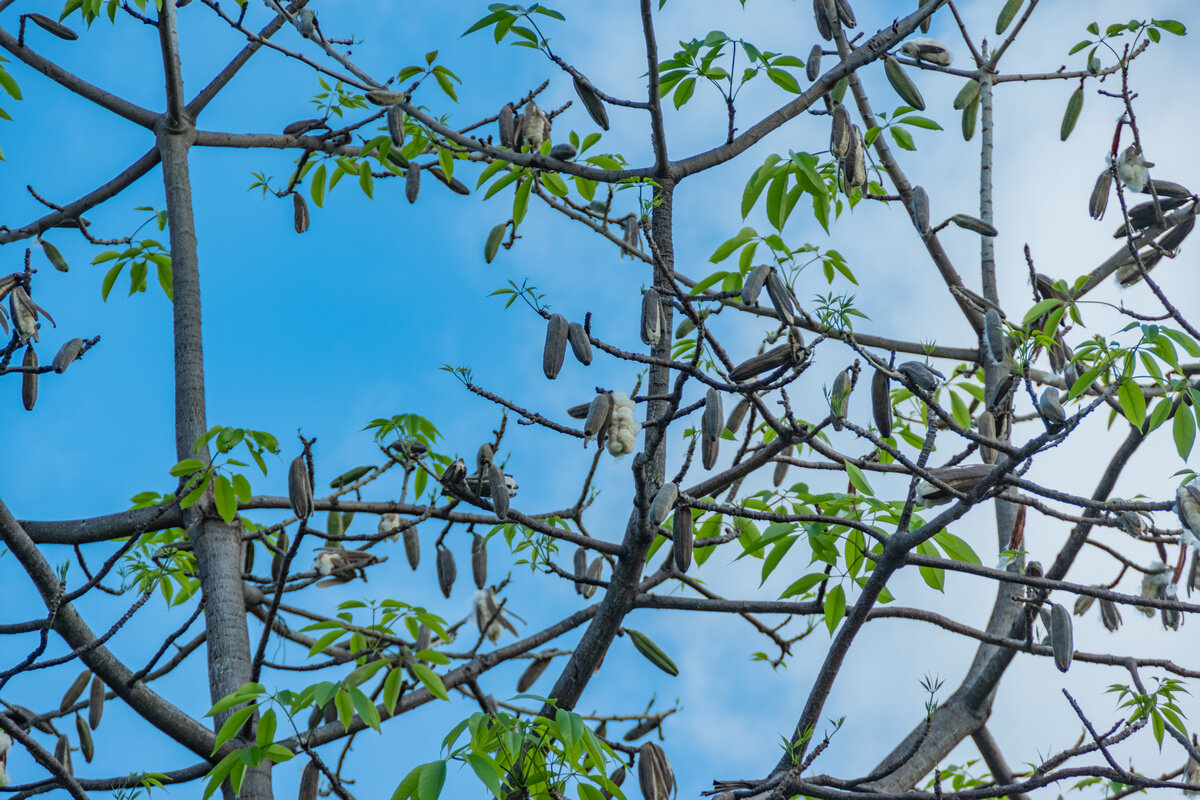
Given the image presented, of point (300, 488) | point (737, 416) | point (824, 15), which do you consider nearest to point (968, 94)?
point (824, 15)

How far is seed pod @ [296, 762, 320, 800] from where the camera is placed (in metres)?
2.85

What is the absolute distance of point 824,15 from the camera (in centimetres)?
350

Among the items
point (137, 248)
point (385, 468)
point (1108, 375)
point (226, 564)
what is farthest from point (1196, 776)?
point (137, 248)

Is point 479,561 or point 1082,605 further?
point 1082,605

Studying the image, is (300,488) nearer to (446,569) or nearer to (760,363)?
(446,569)

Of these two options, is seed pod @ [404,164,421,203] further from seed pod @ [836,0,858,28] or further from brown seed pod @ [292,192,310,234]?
seed pod @ [836,0,858,28]

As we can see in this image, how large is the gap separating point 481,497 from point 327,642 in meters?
0.53

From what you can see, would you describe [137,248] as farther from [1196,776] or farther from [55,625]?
[1196,776]

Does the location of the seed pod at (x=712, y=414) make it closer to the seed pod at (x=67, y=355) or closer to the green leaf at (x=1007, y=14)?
the seed pod at (x=67, y=355)

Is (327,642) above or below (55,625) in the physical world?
below

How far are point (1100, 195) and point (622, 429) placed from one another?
2190 mm

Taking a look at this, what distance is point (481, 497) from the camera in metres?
2.87

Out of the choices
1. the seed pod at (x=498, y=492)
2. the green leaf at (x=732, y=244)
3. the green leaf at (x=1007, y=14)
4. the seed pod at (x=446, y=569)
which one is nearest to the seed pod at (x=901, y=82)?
the green leaf at (x=732, y=244)

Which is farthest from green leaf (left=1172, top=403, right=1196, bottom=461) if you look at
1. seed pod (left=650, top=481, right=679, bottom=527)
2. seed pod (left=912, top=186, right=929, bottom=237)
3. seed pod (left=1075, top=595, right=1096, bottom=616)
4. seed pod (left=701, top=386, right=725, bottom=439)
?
seed pod (left=1075, top=595, right=1096, bottom=616)
